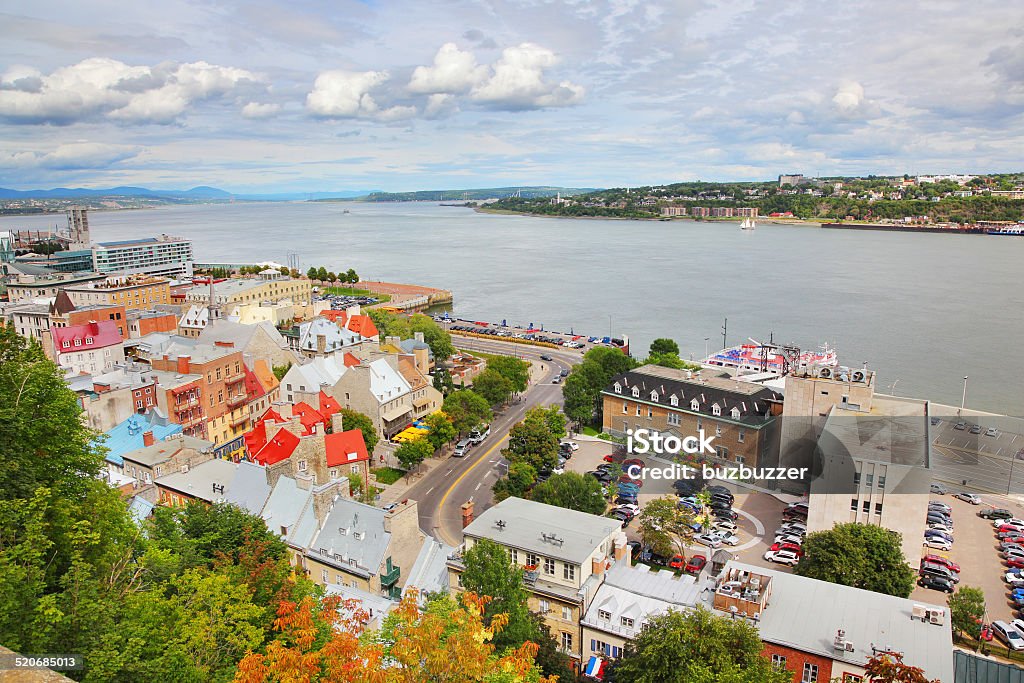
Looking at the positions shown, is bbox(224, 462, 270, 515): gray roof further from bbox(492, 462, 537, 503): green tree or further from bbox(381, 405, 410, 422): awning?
bbox(381, 405, 410, 422): awning

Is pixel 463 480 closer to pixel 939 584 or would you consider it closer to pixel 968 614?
pixel 939 584

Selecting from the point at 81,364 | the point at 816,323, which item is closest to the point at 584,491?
the point at 81,364

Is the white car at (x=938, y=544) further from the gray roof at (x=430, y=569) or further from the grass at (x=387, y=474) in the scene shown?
the grass at (x=387, y=474)

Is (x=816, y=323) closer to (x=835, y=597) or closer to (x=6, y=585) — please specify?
(x=835, y=597)

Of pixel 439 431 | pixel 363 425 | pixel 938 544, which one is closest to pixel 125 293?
pixel 363 425

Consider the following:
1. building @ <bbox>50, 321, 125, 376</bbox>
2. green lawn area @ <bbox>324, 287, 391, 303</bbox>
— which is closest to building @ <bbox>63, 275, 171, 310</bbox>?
building @ <bbox>50, 321, 125, 376</bbox>

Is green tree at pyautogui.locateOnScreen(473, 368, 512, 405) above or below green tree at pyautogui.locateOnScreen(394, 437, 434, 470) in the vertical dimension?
above
